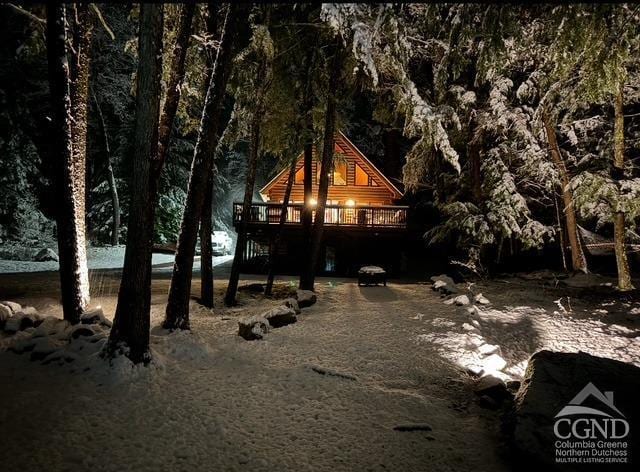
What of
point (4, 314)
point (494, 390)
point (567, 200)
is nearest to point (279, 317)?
point (494, 390)

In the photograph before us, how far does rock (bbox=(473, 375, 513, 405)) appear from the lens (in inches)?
211

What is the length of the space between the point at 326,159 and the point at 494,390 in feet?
27.8

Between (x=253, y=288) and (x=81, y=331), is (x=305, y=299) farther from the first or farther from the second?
(x=81, y=331)

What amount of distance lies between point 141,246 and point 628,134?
1844cm

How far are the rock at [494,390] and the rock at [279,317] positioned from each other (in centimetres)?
439

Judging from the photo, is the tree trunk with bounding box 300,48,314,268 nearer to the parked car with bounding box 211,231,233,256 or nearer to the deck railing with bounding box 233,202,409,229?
the deck railing with bounding box 233,202,409,229

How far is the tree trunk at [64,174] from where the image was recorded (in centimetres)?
575

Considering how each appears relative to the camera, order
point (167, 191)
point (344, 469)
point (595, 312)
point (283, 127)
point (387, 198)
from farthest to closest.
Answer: point (167, 191), point (387, 198), point (283, 127), point (595, 312), point (344, 469)

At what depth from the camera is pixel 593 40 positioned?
17.6 ft

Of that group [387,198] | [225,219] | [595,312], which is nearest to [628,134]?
[595,312]

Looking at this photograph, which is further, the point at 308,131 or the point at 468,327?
the point at 308,131

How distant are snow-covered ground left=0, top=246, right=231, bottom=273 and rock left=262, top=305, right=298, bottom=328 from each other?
1135 cm

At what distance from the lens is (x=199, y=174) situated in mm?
6918

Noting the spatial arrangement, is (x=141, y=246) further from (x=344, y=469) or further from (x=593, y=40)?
(x=593, y=40)
